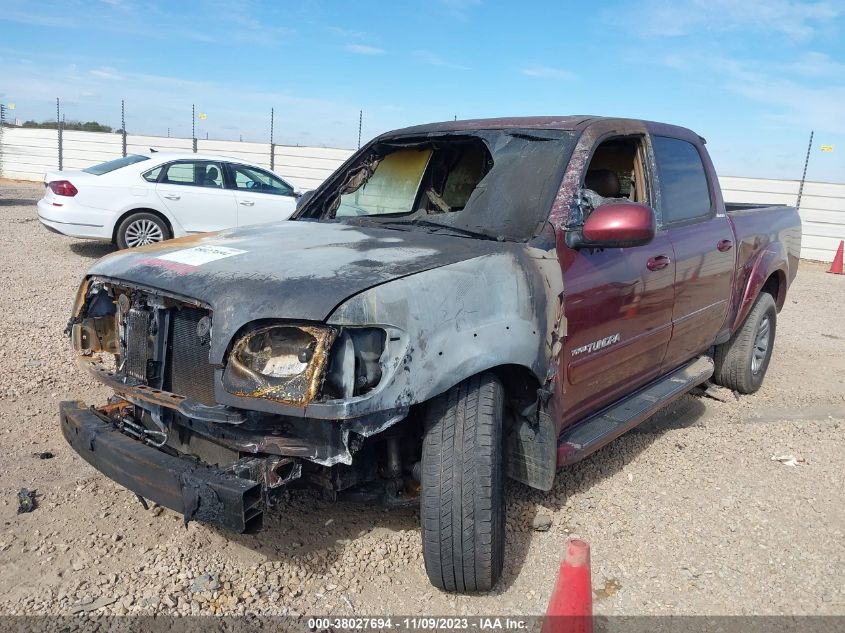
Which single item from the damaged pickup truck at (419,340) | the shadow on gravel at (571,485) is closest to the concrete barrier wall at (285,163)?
the shadow on gravel at (571,485)

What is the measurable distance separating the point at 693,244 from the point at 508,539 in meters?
2.05

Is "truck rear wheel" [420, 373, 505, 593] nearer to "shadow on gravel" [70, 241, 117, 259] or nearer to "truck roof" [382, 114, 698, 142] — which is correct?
"truck roof" [382, 114, 698, 142]

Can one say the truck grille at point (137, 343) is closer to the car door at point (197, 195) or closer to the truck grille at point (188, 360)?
the truck grille at point (188, 360)

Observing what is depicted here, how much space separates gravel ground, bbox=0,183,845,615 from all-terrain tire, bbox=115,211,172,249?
4683 mm

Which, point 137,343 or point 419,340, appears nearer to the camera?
point 419,340

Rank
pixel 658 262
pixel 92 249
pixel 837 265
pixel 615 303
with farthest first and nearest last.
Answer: pixel 837 265 → pixel 92 249 → pixel 658 262 → pixel 615 303

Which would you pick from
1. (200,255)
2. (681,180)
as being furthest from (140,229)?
(681,180)

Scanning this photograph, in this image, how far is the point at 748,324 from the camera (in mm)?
5051

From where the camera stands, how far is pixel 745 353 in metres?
5.02

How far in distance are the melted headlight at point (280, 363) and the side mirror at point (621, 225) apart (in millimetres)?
1281

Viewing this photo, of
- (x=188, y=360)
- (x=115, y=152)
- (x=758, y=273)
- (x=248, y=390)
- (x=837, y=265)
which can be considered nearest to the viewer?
(x=248, y=390)

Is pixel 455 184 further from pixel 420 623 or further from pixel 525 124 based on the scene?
pixel 420 623

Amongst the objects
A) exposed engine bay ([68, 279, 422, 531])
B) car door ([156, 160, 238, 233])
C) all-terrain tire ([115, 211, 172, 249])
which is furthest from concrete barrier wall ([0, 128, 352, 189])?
exposed engine bay ([68, 279, 422, 531])

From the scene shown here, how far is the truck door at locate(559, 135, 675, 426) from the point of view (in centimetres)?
297
